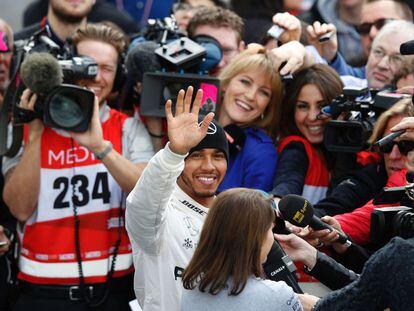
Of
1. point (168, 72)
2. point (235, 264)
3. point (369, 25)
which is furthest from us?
point (369, 25)

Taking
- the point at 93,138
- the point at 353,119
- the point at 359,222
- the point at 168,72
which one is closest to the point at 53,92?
the point at 93,138

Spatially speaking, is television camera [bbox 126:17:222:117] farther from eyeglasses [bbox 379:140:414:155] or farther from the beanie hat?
eyeglasses [bbox 379:140:414:155]

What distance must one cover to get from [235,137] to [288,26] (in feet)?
2.58

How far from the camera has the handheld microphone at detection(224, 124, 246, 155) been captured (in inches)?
223

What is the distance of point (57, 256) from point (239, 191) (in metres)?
1.76

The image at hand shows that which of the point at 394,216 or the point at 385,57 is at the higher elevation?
the point at 385,57

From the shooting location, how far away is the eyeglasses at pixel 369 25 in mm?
6780

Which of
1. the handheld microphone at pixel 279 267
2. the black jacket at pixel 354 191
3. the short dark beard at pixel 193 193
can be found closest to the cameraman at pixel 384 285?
the handheld microphone at pixel 279 267

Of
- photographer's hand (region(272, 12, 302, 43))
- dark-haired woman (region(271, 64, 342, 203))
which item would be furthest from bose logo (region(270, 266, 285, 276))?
photographer's hand (region(272, 12, 302, 43))

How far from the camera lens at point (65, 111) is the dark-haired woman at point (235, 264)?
157 centimetres

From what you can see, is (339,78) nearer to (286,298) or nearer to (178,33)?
(178,33)

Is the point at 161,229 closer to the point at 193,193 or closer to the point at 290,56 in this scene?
the point at 193,193

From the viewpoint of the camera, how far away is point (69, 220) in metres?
5.63

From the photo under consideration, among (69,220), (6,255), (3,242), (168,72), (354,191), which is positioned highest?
(168,72)
